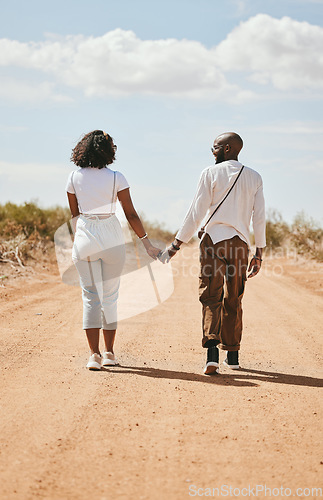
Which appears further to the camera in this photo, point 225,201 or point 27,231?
point 27,231

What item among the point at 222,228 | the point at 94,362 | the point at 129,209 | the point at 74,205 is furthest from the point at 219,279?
the point at 74,205

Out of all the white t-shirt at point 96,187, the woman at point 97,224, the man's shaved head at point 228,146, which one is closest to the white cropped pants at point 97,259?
the woman at point 97,224

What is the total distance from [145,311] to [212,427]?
539 cm

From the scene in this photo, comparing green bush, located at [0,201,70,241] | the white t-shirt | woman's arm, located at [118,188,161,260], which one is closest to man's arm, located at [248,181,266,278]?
woman's arm, located at [118,188,161,260]

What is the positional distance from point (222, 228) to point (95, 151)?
1348 mm

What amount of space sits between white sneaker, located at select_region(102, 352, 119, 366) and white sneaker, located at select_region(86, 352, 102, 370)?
146 millimetres

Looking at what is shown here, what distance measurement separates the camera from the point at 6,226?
18.6m

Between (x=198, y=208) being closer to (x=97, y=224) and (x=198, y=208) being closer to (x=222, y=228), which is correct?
(x=222, y=228)

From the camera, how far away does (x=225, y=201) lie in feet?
17.6

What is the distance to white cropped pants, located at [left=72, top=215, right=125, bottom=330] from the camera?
5.35 m

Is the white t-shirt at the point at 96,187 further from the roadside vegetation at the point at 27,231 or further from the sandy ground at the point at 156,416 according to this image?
the roadside vegetation at the point at 27,231

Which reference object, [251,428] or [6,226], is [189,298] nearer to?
[251,428]

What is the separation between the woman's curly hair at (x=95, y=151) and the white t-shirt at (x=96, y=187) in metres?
0.06

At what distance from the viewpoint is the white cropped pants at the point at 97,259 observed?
5352mm
